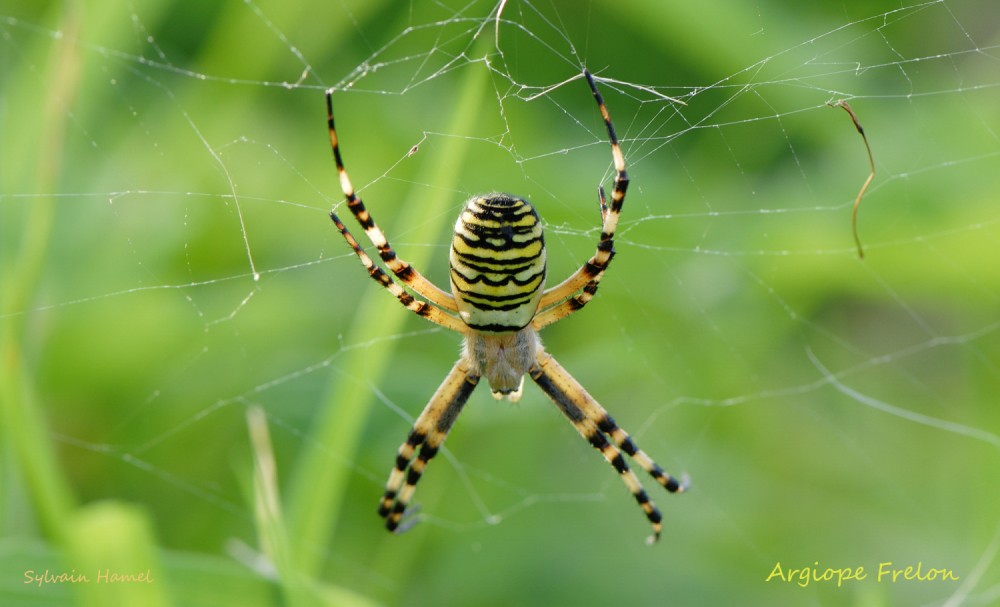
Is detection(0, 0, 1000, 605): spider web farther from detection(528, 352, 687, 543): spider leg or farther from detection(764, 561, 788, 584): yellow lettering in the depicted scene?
detection(528, 352, 687, 543): spider leg

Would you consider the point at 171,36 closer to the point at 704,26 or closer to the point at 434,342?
the point at 434,342

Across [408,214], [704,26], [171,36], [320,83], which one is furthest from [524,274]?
[171,36]

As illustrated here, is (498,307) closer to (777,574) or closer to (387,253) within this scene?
(387,253)

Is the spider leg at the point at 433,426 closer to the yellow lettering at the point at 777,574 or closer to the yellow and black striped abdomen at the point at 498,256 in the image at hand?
the yellow and black striped abdomen at the point at 498,256

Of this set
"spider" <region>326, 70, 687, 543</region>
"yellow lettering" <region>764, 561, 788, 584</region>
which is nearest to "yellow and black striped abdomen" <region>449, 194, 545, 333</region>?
"spider" <region>326, 70, 687, 543</region>

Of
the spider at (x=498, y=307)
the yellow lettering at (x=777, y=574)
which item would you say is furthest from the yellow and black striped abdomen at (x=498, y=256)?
the yellow lettering at (x=777, y=574)

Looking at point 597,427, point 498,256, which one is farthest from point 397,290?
point 597,427

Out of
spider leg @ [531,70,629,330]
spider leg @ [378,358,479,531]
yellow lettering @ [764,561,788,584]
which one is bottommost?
yellow lettering @ [764,561,788,584]
